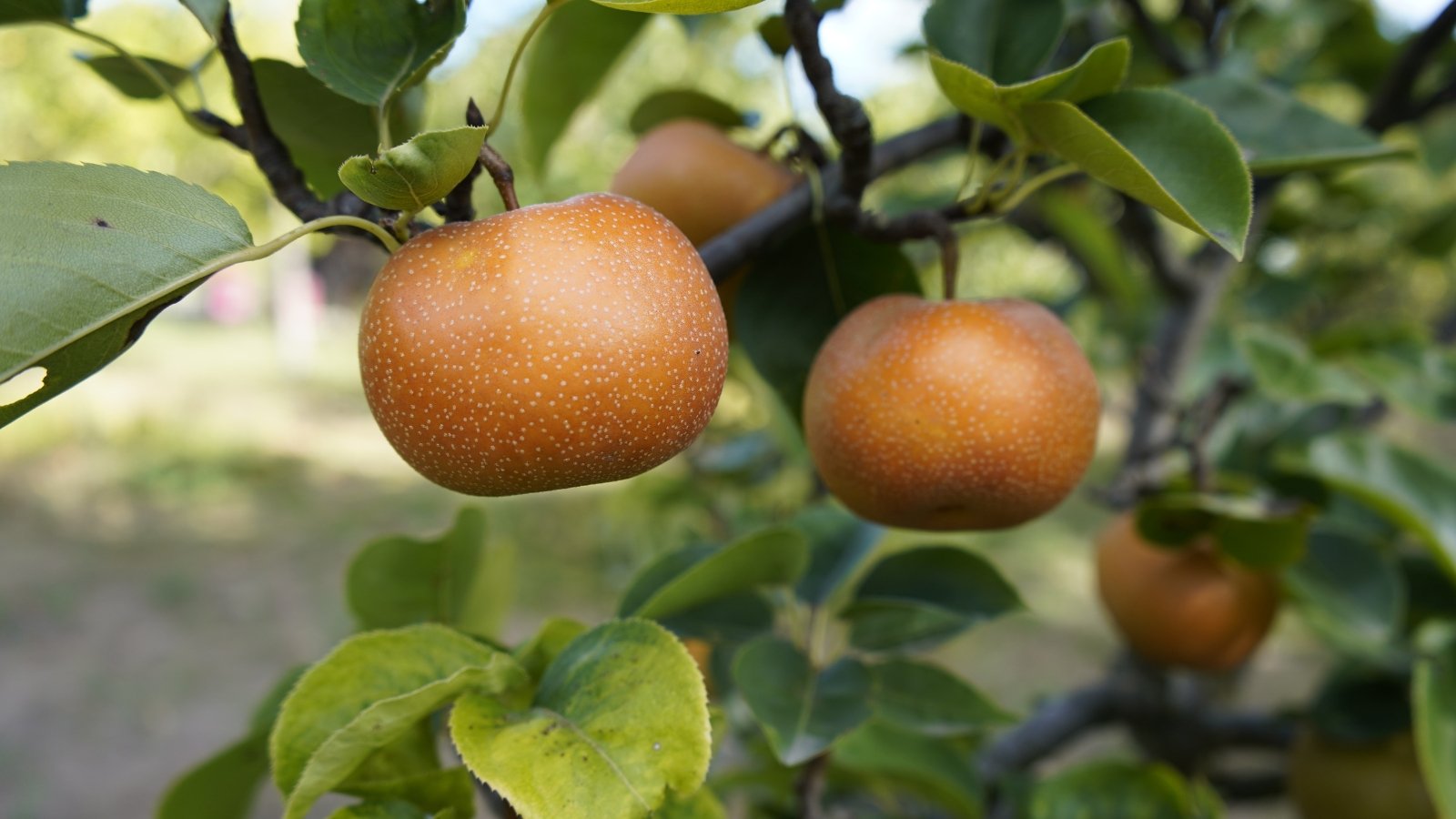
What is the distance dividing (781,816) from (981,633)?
275 centimetres

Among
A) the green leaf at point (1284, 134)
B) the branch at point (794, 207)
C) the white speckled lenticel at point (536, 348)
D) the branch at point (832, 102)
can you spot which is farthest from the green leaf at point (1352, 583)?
the white speckled lenticel at point (536, 348)

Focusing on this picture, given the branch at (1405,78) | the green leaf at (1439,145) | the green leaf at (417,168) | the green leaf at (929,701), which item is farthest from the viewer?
the green leaf at (1439,145)

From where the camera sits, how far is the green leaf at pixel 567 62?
781mm

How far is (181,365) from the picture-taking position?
7.64 metres

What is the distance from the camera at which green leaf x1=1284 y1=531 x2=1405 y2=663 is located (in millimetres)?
960

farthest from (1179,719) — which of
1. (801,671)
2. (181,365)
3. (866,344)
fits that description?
(181,365)

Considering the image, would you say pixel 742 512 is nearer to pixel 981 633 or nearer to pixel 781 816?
pixel 781 816

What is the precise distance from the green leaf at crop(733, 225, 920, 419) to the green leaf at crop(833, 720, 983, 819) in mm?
292

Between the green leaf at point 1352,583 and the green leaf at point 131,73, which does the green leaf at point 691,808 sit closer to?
the green leaf at point 131,73

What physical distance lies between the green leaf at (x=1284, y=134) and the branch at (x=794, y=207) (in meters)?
0.16

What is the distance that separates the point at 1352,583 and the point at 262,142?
0.98 metres

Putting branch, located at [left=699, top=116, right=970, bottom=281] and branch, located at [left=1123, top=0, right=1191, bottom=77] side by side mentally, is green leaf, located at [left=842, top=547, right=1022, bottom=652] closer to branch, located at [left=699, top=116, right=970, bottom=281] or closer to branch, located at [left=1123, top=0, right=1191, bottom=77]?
branch, located at [left=699, top=116, right=970, bottom=281]

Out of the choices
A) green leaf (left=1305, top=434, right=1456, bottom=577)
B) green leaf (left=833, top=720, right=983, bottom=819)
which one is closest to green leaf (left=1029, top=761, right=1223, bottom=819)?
green leaf (left=833, top=720, right=983, bottom=819)

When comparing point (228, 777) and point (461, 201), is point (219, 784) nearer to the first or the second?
point (228, 777)
